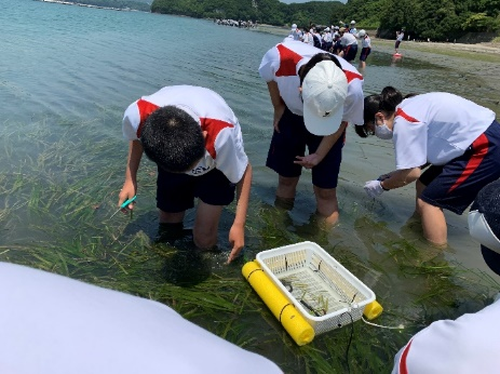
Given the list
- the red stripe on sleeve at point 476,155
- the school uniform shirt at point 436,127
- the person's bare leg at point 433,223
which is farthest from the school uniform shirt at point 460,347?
the person's bare leg at point 433,223

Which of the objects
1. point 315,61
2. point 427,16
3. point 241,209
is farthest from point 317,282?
point 427,16

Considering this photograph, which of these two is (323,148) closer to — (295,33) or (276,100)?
(276,100)

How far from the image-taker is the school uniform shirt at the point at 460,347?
3.51ft

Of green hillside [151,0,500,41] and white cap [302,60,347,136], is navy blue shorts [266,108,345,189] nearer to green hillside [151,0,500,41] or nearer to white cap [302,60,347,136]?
white cap [302,60,347,136]

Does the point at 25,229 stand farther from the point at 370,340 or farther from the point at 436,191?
the point at 436,191

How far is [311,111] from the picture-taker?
128 inches

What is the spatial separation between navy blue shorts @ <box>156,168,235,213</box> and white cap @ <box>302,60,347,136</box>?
906 mm

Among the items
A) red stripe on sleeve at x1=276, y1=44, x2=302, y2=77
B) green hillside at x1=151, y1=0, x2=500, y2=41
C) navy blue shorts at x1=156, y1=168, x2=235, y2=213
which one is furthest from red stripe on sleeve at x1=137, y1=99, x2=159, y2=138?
green hillside at x1=151, y1=0, x2=500, y2=41

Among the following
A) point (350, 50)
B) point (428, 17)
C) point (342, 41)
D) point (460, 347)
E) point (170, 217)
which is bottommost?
point (170, 217)

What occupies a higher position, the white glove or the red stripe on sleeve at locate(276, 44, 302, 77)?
the red stripe on sleeve at locate(276, 44, 302, 77)

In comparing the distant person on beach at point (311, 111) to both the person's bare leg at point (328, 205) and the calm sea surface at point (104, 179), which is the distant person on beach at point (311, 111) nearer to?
the person's bare leg at point (328, 205)

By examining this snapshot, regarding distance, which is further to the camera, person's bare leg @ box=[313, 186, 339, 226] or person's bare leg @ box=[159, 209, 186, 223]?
person's bare leg @ box=[313, 186, 339, 226]

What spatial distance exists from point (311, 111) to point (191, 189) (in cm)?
123

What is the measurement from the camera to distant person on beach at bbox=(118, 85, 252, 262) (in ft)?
7.75
